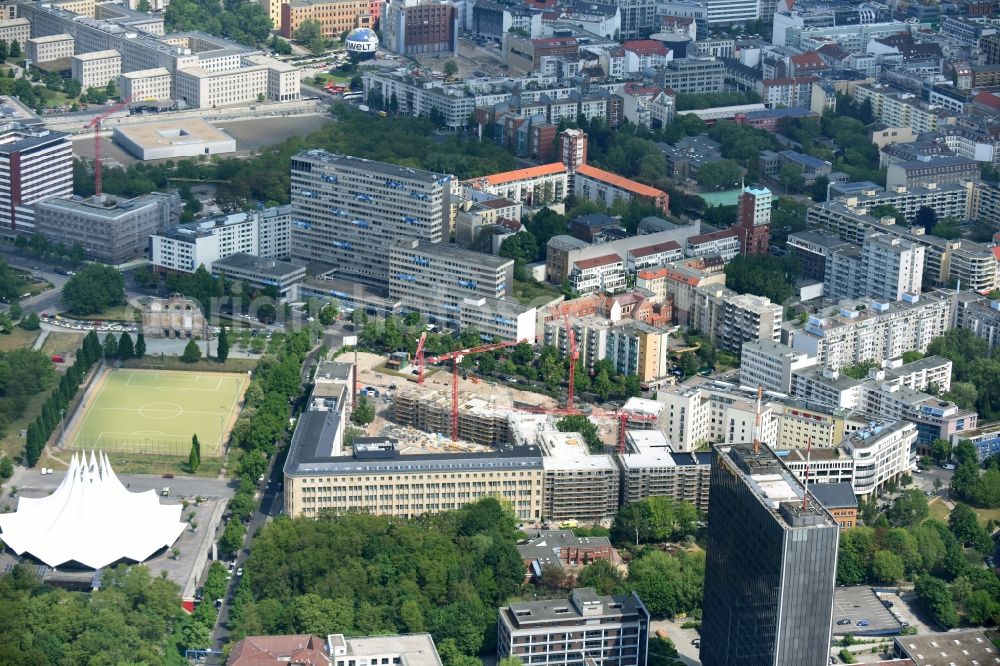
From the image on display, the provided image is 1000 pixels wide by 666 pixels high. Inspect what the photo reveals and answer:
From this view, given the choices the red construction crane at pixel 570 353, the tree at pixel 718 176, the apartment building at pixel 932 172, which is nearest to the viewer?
the red construction crane at pixel 570 353

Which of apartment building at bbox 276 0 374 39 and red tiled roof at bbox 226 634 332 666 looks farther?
apartment building at bbox 276 0 374 39

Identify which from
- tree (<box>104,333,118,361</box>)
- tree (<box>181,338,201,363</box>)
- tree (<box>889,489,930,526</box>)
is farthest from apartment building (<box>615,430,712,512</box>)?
tree (<box>104,333,118,361</box>)

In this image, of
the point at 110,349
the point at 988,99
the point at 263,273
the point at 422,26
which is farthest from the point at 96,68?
the point at 988,99

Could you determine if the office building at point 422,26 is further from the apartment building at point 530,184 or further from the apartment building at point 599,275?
the apartment building at point 599,275

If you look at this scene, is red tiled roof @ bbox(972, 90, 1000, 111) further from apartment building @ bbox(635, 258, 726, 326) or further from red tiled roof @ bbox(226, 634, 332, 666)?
red tiled roof @ bbox(226, 634, 332, 666)

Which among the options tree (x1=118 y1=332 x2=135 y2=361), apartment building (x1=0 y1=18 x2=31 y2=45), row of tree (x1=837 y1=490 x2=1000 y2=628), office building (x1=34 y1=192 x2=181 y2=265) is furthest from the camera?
apartment building (x1=0 y1=18 x2=31 y2=45)

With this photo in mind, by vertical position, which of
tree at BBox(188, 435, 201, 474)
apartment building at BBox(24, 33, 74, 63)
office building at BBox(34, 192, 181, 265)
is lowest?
tree at BBox(188, 435, 201, 474)

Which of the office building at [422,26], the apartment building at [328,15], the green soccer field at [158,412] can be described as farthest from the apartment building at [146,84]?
the green soccer field at [158,412]

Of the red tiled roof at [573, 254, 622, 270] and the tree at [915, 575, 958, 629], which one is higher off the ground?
the red tiled roof at [573, 254, 622, 270]
